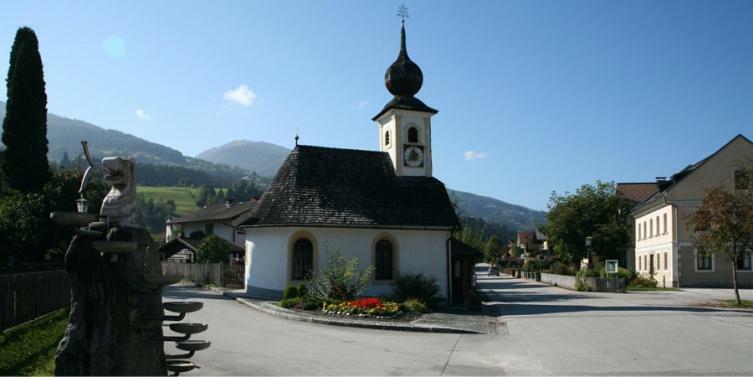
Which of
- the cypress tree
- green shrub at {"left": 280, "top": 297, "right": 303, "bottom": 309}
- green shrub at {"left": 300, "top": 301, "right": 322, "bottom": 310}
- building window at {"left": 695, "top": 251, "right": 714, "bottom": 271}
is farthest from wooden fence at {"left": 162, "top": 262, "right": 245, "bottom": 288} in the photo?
building window at {"left": 695, "top": 251, "right": 714, "bottom": 271}

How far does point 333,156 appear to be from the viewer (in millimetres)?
30531

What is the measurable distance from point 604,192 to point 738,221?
92.2 feet

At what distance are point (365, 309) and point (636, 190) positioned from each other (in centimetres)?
5345

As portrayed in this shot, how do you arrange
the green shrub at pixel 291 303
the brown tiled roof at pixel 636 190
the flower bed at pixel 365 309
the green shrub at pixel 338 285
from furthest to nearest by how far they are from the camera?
1. the brown tiled roof at pixel 636 190
2. the green shrub at pixel 338 285
3. the green shrub at pixel 291 303
4. the flower bed at pixel 365 309

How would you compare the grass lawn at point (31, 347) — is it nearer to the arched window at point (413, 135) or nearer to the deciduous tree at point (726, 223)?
the arched window at point (413, 135)

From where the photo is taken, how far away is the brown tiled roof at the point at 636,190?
6456cm

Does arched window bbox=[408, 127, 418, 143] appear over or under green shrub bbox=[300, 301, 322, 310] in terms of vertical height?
over

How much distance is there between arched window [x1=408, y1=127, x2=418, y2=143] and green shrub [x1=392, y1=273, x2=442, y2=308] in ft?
25.7

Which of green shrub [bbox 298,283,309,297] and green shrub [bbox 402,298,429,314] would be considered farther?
green shrub [bbox 298,283,309,297]

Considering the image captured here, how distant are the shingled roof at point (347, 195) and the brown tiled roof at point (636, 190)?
40384 millimetres

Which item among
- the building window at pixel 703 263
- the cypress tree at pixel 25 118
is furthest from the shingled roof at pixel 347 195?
the building window at pixel 703 263

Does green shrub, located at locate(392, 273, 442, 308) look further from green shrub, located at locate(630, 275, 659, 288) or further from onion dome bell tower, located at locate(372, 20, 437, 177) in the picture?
green shrub, located at locate(630, 275, 659, 288)

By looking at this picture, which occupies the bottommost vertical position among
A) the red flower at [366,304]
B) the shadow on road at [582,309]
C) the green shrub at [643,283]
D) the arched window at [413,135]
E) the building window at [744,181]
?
the green shrub at [643,283]

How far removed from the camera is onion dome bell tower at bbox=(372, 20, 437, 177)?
103 feet
